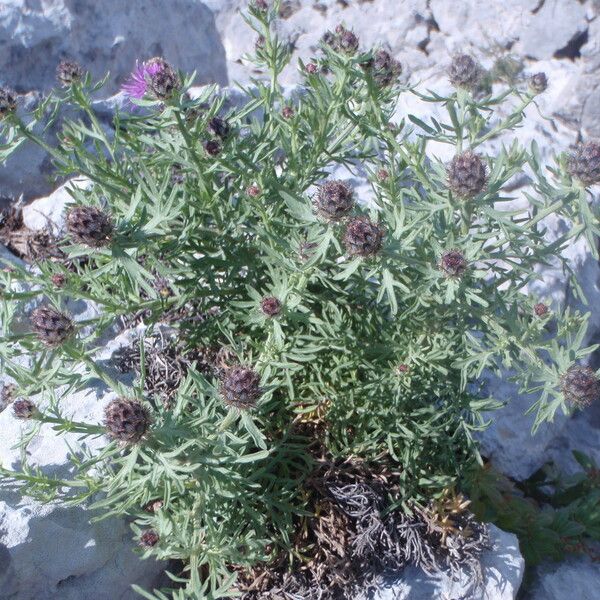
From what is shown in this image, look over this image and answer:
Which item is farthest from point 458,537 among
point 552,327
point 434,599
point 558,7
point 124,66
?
point 558,7

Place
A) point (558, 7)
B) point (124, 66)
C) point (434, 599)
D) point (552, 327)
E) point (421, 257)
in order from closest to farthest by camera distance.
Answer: point (421, 257)
point (434, 599)
point (552, 327)
point (124, 66)
point (558, 7)

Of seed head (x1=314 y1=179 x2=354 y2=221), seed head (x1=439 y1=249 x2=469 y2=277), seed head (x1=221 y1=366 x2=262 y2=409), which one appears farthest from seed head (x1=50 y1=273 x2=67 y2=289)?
seed head (x1=439 y1=249 x2=469 y2=277)

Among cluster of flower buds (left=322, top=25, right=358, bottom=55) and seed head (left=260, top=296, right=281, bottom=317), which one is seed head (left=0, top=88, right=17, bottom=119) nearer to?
seed head (left=260, top=296, right=281, bottom=317)

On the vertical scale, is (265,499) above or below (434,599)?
above

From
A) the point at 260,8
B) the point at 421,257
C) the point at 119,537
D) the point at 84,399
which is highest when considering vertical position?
the point at 260,8

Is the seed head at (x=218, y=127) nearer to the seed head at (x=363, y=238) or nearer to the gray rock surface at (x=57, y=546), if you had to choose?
the seed head at (x=363, y=238)

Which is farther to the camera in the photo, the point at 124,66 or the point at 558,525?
the point at 124,66

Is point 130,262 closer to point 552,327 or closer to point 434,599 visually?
point 434,599

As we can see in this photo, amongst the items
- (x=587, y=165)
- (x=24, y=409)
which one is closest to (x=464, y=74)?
(x=587, y=165)

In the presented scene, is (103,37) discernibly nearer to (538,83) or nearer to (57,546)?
(538,83)
